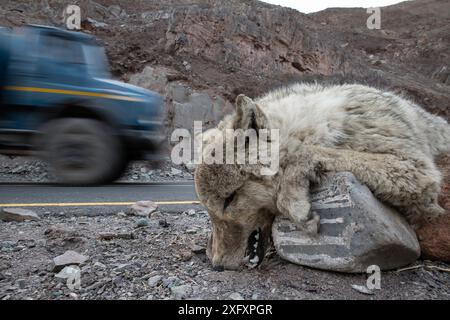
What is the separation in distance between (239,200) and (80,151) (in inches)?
62.3

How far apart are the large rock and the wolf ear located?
0.69 metres

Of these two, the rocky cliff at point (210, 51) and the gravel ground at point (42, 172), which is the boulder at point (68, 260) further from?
the rocky cliff at point (210, 51)

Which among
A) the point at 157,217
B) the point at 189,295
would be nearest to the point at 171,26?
the point at 157,217

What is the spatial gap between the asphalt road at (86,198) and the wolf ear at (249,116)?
11.5 ft

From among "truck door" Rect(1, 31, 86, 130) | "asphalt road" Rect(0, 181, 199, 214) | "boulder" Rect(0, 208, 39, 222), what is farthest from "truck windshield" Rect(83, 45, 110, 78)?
"asphalt road" Rect(0, 181, 199, 214)

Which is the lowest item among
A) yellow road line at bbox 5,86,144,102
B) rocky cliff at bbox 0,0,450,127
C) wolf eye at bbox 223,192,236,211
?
wolf eye at bbox 223,192,236,211

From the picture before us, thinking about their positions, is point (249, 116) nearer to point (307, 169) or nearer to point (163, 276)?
point (307, 169)

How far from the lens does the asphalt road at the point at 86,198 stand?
6297mm

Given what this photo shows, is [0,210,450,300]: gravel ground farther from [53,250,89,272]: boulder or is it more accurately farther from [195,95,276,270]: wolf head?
[195,95,276,270]: wolf head

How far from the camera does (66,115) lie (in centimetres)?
386

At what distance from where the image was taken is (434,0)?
50.4 meters

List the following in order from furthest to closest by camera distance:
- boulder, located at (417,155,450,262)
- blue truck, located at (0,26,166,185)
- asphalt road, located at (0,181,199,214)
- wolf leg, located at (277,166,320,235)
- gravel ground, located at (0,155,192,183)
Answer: gravel ground, located at (0,155,192,183) → asphalt road, located at (0,181,199,214) → blue truck, located at (0,26,166,185) → boulder, located at (417,155,450,262) → wolf leg, located at (277,166,320,235)

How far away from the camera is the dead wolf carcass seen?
10.1ft

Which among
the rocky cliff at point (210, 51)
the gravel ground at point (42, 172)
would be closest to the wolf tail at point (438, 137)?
the gravel ground at point (42, 172)
